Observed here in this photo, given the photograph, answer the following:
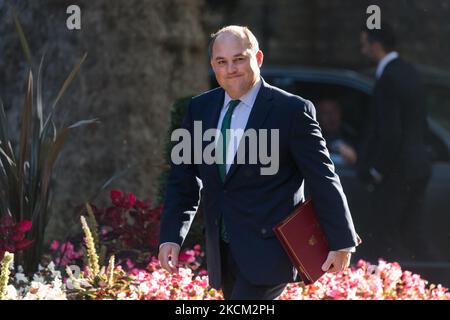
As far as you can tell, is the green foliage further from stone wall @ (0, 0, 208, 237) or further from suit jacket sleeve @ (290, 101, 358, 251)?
stone wall @ (0, 0, 208, 237)

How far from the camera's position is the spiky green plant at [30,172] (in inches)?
256

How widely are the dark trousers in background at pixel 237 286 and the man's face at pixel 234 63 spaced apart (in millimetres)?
665

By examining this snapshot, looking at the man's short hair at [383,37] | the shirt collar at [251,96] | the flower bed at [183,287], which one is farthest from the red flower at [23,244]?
the man's short hair at [383,37]

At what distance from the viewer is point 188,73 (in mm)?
8844

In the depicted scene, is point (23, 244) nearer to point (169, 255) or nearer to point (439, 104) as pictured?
point (169, 255)

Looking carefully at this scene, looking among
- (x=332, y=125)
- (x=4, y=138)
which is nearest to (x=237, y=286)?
(x=4, y=138)

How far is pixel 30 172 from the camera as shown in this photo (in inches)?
261

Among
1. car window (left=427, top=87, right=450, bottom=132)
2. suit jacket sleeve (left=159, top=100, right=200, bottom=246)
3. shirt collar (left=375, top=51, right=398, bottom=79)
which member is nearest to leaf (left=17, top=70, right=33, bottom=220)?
suit jacket sleeve (left=159, top=100, right=200, bottom=246)

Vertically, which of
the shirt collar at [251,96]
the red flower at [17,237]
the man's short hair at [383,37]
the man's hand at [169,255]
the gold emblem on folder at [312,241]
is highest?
the man's short hair at [383,37]

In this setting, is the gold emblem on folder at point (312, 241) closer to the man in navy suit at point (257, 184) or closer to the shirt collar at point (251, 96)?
the man in navy suit at point (257, 184)

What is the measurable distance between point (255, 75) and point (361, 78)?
5869mm

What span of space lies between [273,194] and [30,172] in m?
2.19

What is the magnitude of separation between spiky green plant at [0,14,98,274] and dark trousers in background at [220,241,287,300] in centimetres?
177
